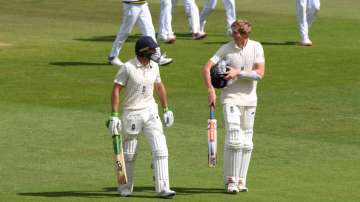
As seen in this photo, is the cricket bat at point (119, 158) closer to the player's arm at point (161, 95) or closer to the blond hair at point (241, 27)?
the player's arm at point (161, 95)

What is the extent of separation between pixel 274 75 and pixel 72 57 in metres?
4.89

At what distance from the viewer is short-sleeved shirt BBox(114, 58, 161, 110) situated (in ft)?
48.3

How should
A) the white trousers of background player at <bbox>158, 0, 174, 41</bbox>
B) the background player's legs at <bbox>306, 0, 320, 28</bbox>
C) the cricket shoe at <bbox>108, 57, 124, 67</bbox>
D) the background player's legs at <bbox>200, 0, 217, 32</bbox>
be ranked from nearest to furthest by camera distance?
the cricket shoe at <bbox>108, 57, 124, 67</bbox>, the white trousers of background player at <bbox>158, 0, 174, 41</bbox>, the background player's legs at <bbox>306, 0, 320, 28</bbox>, the background player's legs at <bbox>200, 0, 217, 32</bbox>

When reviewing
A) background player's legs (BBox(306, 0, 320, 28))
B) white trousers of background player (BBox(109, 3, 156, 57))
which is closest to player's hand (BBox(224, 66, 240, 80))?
white trousers of background player (BBox(109, 3, 156, 57))

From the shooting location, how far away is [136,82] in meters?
14.7

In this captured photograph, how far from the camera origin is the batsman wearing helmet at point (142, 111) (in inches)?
576

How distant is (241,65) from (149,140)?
154 centimetres

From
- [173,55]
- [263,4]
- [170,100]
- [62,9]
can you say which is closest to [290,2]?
[263,4]

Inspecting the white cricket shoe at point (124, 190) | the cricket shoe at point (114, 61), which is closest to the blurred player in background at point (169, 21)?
the cricket shoe at point (114, 61)

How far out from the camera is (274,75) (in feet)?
85.5

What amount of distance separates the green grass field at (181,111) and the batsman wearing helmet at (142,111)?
1.37 feet

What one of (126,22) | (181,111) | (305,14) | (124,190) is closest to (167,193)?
(124,190)

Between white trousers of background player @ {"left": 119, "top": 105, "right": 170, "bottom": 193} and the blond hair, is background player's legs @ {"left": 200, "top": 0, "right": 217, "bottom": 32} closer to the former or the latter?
the blond hair

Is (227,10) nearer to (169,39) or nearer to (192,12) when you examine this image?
(192,12)
